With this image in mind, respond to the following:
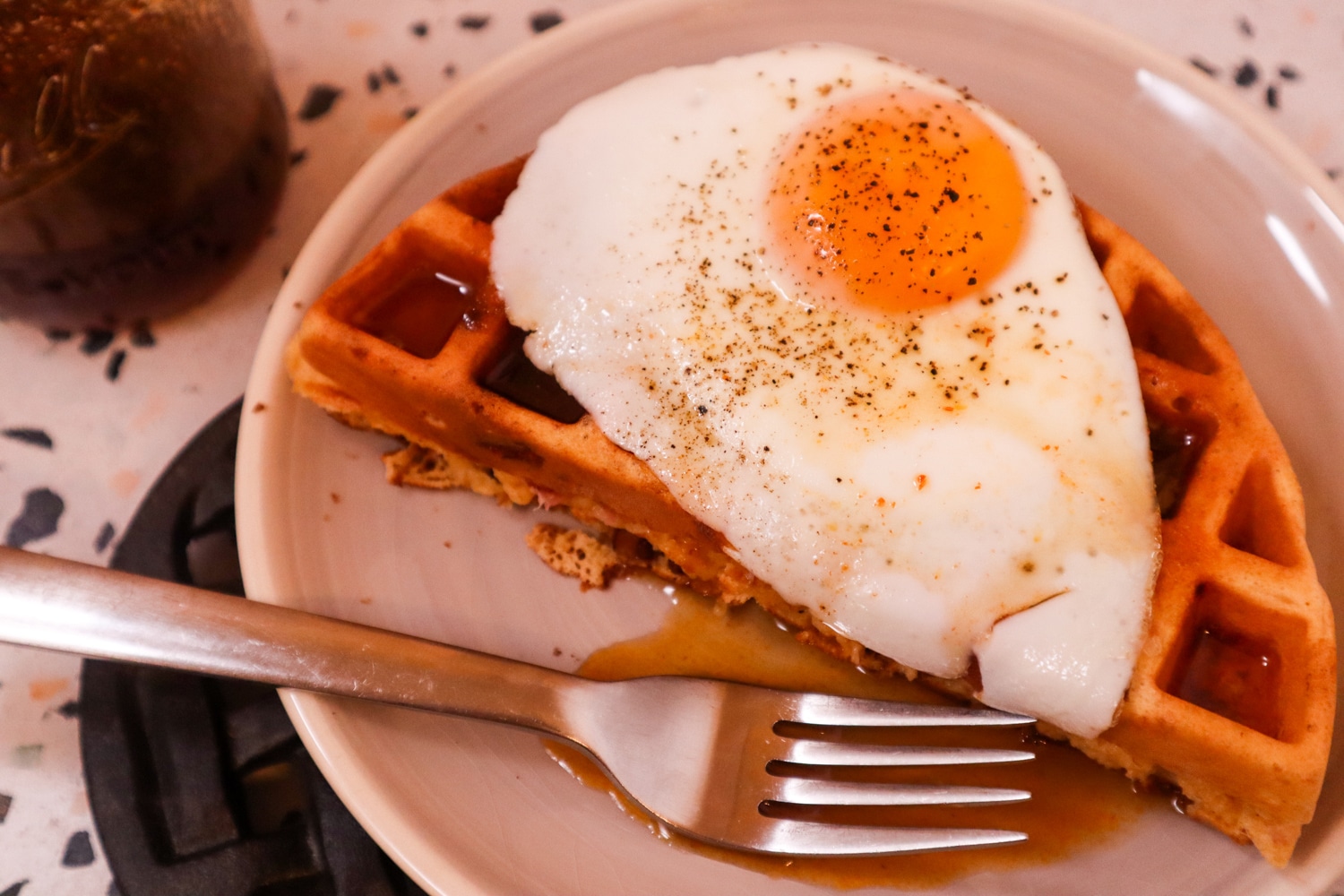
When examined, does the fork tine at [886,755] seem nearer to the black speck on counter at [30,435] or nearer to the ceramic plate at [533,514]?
the ceramic plate at [533,514]

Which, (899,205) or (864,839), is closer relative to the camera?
(864,839)

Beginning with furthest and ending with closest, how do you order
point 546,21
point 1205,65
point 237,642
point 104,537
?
point 546,21 < point 1205,65 < point 104,537 < point 237,642

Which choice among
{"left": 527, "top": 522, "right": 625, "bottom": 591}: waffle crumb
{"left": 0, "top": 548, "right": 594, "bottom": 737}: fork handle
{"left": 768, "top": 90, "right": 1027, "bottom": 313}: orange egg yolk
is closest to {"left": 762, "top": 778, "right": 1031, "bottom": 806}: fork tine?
{"left": 0, "top": 548, "right": 594, "bottom": 737}: fork handle

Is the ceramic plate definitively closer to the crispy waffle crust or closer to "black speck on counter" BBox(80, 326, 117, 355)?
the crispy waffle crust

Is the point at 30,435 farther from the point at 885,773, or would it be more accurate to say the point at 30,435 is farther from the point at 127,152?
the point at 885,773

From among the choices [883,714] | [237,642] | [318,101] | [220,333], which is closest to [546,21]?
[318,101]
